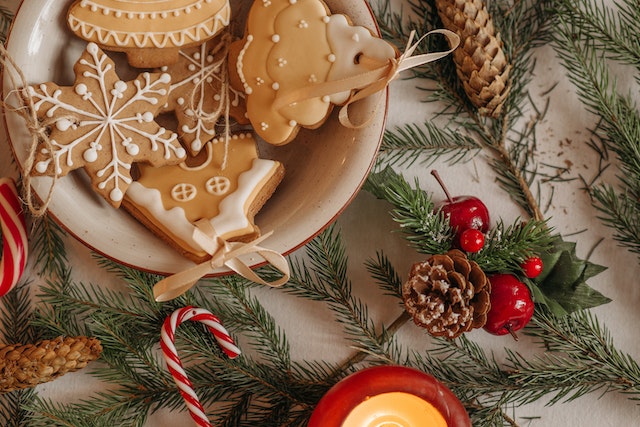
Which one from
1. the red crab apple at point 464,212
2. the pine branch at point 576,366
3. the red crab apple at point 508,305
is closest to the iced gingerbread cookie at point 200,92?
the red crab apple at point 464,212

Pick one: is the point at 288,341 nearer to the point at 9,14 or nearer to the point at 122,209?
the point at 122,209

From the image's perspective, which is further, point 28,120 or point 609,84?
point 609,84

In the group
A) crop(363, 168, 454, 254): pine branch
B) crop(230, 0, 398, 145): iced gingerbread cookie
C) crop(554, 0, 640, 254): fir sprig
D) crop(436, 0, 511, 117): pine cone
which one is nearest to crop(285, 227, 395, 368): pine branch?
crop(363, 168, 454, 254): pine branch

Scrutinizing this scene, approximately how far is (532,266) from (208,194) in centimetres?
53

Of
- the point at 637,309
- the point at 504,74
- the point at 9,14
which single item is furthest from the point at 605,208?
the point at 9,14

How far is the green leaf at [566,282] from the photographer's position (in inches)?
42.9

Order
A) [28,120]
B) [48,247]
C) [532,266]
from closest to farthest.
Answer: [28,120], [532,266], [48,247]

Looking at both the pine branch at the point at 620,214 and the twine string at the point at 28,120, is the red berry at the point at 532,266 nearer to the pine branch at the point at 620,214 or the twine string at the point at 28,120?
the pine branch at the point at 620,214

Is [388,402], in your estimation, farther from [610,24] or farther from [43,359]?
[610,24]

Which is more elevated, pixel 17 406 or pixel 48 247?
pixel 48 247

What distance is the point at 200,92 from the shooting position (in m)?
1.08

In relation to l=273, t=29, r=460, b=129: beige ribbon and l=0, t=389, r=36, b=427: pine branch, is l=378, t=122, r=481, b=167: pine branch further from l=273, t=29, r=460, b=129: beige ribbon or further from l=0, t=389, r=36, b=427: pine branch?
l=0, t=389, r=36, b=427: pine branch

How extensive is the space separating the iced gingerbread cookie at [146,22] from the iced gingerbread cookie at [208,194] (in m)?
0.17

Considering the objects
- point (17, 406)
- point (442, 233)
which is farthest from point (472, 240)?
point (17, 406)
